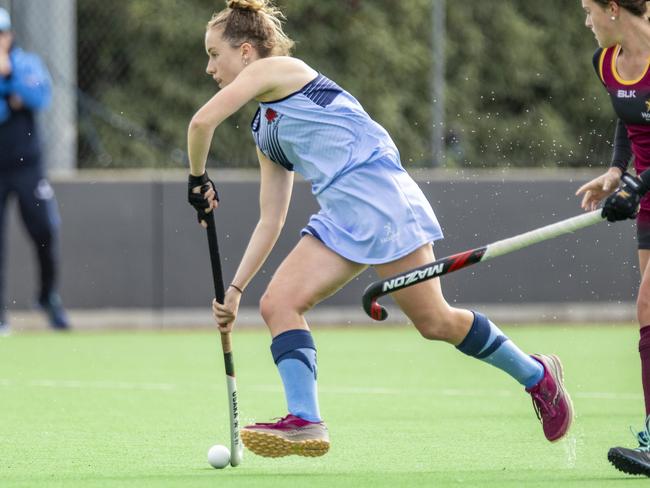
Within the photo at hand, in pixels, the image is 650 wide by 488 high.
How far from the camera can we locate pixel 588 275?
543 inches

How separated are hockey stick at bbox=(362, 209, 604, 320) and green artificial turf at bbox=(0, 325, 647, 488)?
2.25 ft

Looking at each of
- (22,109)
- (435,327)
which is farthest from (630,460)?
(22,109)

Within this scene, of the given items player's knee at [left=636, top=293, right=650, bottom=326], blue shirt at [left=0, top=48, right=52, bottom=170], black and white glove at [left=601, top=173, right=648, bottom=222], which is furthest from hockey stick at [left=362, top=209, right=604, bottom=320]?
blue shirt at [left=0, top=48, right=52, bottom=170]

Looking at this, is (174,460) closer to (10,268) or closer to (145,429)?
(145,429)

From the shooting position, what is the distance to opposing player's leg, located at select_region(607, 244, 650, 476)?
5812mm

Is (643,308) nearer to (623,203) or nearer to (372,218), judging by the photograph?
(623,203)

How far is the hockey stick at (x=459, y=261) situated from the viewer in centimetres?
565

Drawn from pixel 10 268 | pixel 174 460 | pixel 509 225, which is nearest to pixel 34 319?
pixel 10 268

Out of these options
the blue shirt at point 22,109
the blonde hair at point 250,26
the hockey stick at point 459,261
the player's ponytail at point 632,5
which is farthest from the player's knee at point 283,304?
the blue shirt at point 22,109

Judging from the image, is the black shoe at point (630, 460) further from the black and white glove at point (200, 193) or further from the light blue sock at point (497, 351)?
the black and white glove at point (200, 193)

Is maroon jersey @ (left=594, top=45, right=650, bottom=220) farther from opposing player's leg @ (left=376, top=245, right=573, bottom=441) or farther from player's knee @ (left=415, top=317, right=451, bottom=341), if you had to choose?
player's knee @ (left=415, top=317, right=451, bottom=341)

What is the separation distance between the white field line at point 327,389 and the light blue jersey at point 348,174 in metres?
3.07

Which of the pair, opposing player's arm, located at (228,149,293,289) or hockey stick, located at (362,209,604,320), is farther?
opposing player's arm, located at (228,149,293,289)

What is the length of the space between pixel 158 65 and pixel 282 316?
41.4 ft
